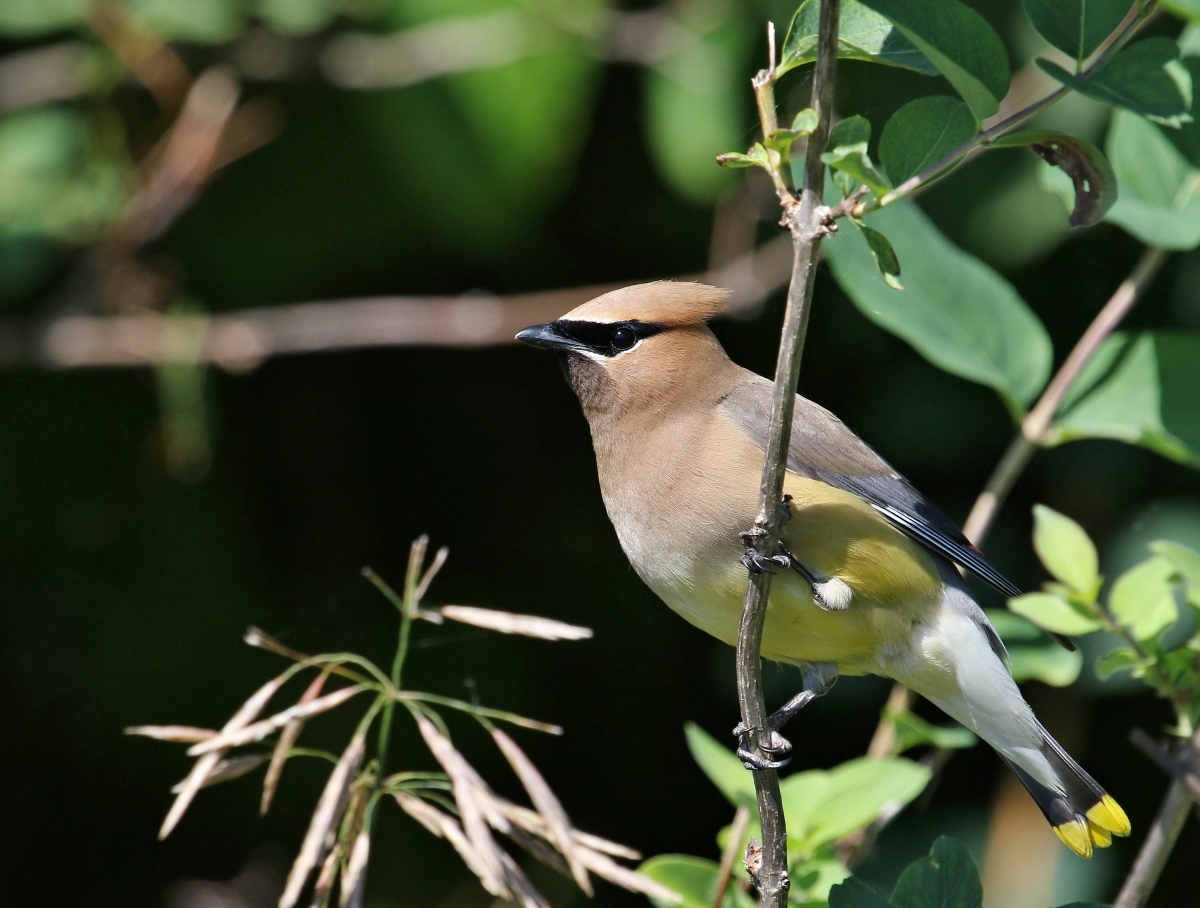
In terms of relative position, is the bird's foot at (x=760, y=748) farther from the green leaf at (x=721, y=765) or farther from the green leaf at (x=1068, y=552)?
the green leaf at (x=1068, y=552)

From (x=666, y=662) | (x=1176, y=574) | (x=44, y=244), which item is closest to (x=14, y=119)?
(x=44, y=244)

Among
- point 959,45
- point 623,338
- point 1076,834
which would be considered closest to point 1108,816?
point 1076,834

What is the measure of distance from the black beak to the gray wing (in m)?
0.36

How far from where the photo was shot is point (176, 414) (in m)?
4.10

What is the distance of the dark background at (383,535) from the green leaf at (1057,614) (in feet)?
6.05

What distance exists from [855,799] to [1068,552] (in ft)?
1.90

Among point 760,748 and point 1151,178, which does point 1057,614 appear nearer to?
point 760,748

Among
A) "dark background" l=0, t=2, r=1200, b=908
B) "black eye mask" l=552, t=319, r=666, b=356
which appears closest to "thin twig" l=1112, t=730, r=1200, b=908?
"black eye mask" l=552, t=319, r=666, b=356

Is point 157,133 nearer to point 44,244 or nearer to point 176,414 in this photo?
point 44,244

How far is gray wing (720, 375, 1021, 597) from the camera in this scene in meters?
2.87

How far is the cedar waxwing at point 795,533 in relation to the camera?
2.62 metres

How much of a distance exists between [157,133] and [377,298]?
882mm

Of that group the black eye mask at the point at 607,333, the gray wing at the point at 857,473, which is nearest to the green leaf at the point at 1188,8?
the gray wing at the point at 857,473

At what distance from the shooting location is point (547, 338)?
2953mm
